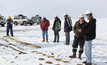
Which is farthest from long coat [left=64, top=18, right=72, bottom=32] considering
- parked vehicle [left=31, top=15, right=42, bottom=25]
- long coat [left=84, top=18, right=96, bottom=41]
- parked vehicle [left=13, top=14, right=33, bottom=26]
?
parked vehicle [left=31, top=15, right=42, bottom=25]

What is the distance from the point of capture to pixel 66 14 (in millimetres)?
9945

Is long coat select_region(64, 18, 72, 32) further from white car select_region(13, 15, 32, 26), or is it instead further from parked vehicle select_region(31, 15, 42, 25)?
parked vehicle select_region(31, 15, 42, 25)

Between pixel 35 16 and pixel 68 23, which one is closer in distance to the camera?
pixel 68 23

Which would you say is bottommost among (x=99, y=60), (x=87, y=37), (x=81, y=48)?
(x=99, y=60)

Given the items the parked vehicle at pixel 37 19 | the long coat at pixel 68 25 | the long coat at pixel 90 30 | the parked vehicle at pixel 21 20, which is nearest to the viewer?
the long coat at pixel 90 30

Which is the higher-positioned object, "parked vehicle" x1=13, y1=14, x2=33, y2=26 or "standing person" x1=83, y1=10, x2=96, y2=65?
"parked vehicle" x1=13, y1=14, x2=33, y2=26

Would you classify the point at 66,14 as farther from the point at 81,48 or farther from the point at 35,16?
the point at 35,16

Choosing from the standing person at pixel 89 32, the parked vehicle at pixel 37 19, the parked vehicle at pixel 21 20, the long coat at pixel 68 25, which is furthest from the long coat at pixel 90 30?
the parked vehicle at pixel 37 19

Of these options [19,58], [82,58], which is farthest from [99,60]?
[19,58]

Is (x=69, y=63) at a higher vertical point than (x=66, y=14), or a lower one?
lower

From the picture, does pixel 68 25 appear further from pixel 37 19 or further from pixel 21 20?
pixel 37 19

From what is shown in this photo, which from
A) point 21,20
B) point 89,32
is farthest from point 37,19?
point 89,32

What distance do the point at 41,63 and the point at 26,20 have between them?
30.5 meters

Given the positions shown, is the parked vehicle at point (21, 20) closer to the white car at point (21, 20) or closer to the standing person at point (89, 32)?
the white car at point (21, 20)
